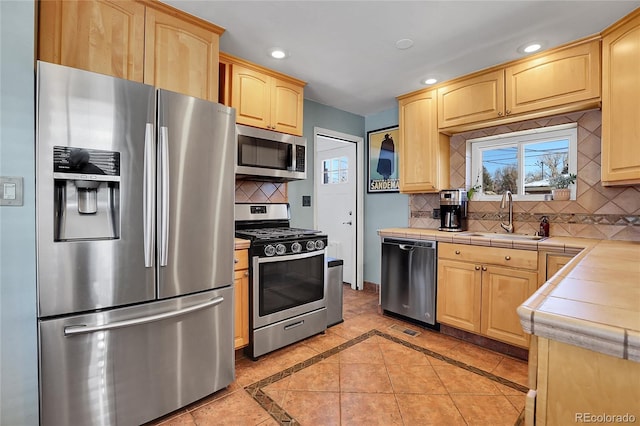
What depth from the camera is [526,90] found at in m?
2.53

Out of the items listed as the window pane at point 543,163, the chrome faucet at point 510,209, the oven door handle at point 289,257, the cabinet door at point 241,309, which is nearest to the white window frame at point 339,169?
the oven door handle at point 289,257

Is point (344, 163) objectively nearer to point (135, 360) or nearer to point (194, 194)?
point (194, 194)

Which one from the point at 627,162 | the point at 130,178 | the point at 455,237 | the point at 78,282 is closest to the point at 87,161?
the point at 130,178

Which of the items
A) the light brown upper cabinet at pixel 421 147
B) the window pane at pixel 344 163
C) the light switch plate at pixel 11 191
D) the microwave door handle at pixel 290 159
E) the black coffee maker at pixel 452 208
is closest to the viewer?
the light switch plate at pixel 11 191

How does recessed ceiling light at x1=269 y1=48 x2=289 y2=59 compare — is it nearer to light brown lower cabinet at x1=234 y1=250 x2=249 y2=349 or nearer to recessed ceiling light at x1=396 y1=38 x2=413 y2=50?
recessed ceiling light at x1=396 y1=38 x2=413 y2=50

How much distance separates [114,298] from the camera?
1.51 meters

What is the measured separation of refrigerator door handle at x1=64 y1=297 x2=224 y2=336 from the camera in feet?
4.61

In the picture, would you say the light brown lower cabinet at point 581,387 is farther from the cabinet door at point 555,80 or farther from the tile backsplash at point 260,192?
the tile backsplash at point 260,192

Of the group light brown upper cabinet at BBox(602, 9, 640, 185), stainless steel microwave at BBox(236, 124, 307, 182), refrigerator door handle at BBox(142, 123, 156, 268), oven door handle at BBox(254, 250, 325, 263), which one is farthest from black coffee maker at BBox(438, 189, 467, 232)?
refrigerator door handle at BBox(142, 123, 156, 268)

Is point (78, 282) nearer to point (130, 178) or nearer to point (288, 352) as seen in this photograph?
point (130, 178)

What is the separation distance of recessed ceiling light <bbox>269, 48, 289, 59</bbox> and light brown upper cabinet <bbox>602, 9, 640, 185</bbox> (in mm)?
2278

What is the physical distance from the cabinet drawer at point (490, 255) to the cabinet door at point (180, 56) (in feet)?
7.45

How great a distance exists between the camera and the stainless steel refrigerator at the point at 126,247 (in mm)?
1374

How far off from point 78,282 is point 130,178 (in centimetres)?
53
